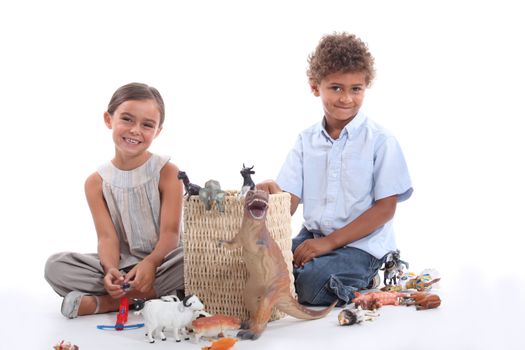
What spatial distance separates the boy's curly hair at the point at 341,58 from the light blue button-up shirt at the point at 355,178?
0.59ft

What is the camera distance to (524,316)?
2057mm

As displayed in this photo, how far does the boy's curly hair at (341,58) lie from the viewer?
235 cm

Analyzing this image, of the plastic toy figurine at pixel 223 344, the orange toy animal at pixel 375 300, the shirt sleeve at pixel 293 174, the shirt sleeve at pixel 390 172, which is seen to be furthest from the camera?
the shirt sleeve at pixel 293 174

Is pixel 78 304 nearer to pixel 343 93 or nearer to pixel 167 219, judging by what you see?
pixel 167 219

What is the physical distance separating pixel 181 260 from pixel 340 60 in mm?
897

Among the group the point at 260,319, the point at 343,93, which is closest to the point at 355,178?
the point at 343,93

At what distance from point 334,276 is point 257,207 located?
494 mm

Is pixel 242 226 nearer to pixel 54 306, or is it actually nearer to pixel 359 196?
pixel 359 196

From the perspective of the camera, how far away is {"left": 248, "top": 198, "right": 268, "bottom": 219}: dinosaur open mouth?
1806 millimetres

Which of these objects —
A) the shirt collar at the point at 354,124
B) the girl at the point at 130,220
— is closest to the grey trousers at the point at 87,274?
the girl at the point at 130,220

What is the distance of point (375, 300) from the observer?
83.2 inches

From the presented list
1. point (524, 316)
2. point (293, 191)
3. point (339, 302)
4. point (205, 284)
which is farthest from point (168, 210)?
point (524, 316)

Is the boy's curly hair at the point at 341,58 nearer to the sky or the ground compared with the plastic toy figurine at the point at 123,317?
nearer to the sky

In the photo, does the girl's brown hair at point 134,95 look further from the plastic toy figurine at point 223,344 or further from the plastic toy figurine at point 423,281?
the plastic toy figurine at point 423,281
